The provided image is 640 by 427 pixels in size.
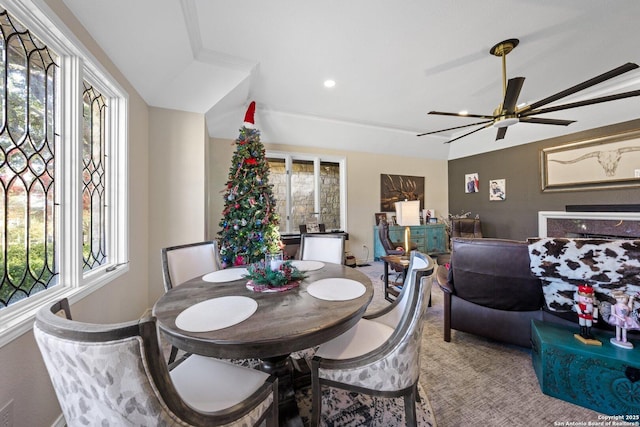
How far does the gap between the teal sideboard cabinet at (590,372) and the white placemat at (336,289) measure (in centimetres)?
128

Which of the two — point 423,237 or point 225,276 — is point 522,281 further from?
point 423,237

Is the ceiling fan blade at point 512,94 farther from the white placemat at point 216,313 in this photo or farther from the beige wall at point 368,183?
the beige wall at point 368,183

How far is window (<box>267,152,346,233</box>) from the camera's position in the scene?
15.8ft

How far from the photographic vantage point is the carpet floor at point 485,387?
4.47ft

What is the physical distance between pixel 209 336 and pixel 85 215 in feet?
5.70

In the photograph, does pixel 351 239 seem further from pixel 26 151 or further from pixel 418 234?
pixel 26 151

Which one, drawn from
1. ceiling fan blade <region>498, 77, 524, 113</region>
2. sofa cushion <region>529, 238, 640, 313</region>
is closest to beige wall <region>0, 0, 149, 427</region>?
sofa cushion <region>529, 238, 640, 313</region>

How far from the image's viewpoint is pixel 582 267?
1.51 m

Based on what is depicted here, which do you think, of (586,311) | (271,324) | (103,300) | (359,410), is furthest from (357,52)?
(103,300)

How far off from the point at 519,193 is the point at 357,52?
4.63 metres

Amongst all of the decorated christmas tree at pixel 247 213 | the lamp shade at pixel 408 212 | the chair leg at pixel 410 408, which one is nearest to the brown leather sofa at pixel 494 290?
the lamp shade at pixel 408 212

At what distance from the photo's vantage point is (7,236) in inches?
45.7

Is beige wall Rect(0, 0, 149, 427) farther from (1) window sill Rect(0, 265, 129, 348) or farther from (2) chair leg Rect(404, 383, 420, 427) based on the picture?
(2) chair leg Rect(404, 383, 420, 427)

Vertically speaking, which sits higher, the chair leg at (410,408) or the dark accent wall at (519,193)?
the dark accent wall at (519,193)
